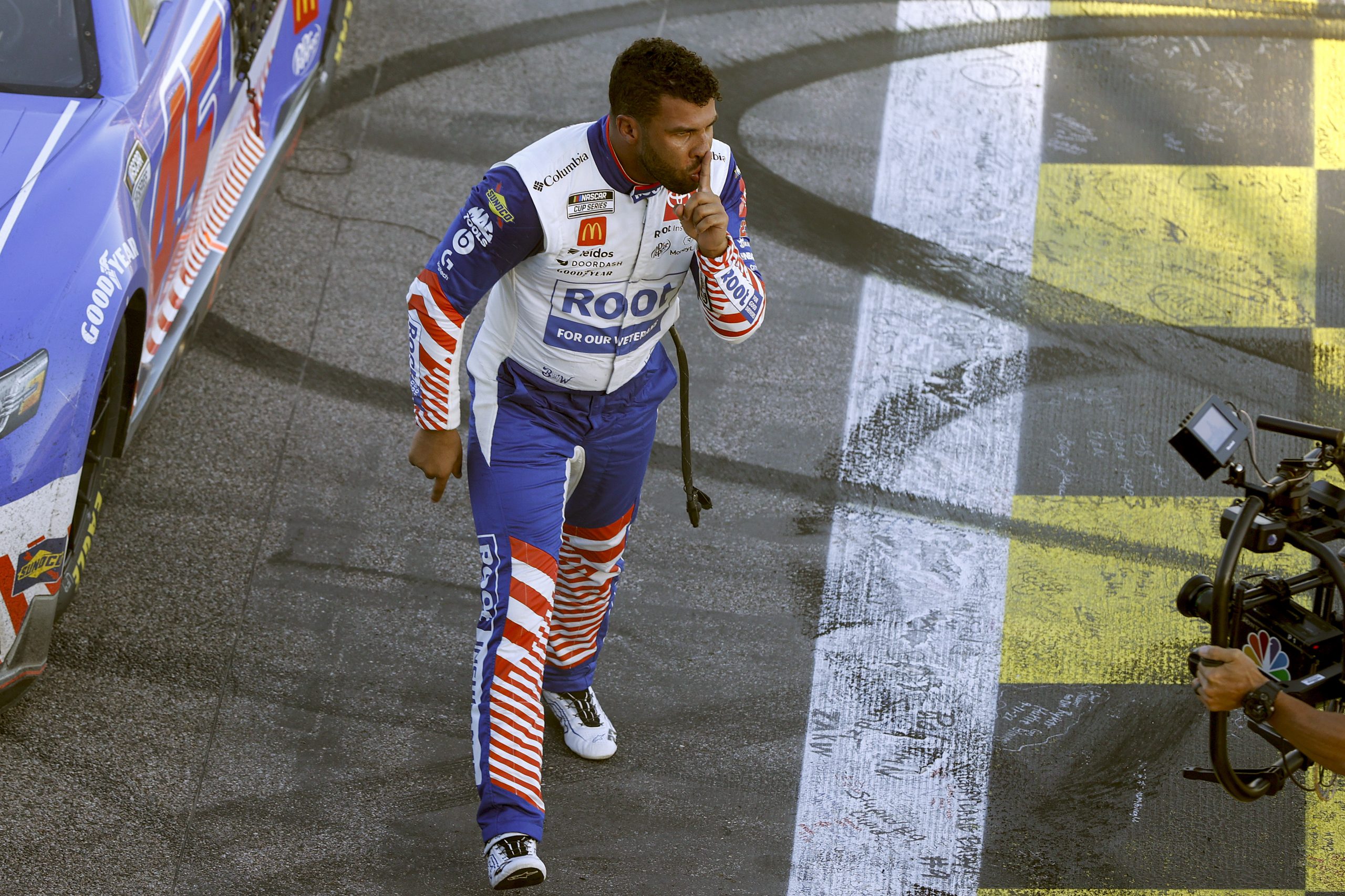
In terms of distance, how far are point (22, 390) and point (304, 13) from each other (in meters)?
2.36

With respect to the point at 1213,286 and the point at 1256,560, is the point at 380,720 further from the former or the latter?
the point at 1213,286

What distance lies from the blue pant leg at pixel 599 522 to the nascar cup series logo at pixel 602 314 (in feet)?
0.52

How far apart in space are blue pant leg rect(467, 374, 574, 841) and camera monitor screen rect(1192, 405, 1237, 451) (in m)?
1.45

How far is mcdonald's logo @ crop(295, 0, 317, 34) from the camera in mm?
5062

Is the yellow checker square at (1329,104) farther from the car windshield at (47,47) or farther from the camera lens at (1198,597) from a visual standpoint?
the car windshield at (47,47)

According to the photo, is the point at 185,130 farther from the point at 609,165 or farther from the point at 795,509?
the point at 795,509

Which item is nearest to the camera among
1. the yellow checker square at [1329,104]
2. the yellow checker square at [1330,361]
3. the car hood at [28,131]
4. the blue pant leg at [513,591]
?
the blue pant leg at [513,591]

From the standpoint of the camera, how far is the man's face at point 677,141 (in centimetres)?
301

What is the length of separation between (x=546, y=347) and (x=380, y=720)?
1293 mm

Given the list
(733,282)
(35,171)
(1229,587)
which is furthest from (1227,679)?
(35,171)

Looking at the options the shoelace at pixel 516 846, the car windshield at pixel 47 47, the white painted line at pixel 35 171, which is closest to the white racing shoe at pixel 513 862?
the shoelace at pixel 516 846

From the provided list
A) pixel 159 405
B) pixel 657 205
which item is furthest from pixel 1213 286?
pixel 159 405

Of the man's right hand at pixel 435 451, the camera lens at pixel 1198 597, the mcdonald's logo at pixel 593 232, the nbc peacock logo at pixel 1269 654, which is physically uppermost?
the mcdonald's logo at pixel 593 232

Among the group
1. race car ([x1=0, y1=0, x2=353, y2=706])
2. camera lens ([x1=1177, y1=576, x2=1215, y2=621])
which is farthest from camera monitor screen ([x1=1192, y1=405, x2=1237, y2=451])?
race car ([x1=0, y1=0, x2=353, y2=706])
